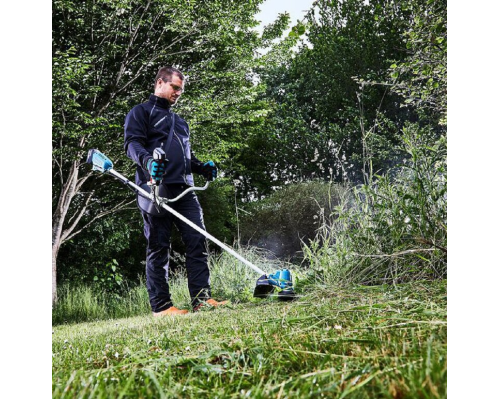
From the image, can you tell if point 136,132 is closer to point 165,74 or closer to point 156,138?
point 156,138

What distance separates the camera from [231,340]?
4.04 feet

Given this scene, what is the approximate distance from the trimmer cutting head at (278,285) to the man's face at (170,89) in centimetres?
136

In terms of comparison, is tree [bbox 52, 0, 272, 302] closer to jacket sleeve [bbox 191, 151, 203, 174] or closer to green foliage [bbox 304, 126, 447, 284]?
jacket sleeve [bbox 191, 151, 203, 174]

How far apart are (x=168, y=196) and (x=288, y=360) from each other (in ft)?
6.04

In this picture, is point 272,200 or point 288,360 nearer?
point 288,360

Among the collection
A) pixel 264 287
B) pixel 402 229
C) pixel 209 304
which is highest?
pixel 402 229

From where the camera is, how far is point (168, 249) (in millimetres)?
2783

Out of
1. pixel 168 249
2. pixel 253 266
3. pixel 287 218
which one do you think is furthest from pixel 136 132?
pixel 287 218

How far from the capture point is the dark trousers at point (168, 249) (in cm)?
274

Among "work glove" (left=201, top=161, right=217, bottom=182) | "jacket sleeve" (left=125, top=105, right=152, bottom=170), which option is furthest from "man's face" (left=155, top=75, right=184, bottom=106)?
"work glove" (left=201, top=161, right=217, bottom=182)

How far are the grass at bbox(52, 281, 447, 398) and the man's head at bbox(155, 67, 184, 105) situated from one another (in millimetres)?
1825

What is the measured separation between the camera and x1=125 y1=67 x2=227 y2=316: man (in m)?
2.70
